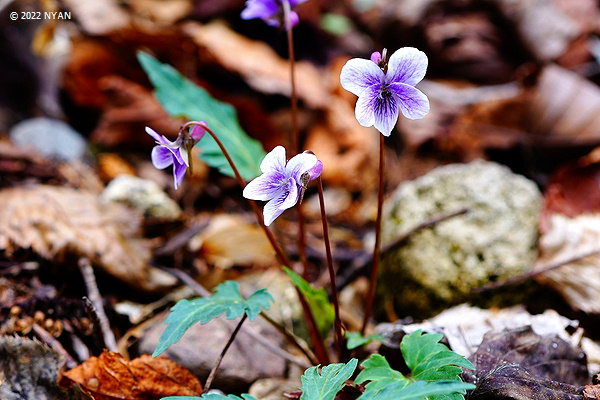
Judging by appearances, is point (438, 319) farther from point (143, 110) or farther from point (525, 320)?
point (143, 110)

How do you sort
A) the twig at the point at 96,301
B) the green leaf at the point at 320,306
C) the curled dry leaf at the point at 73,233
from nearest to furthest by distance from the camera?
the green leaf at the point at 320,306 < the twig at the point at 96,301 < the curled dry leaf at the point at 73,233

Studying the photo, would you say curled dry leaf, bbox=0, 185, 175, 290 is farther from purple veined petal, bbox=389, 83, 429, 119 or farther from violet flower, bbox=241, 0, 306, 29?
purple veined petal, bbox=389, 83, 429, 119

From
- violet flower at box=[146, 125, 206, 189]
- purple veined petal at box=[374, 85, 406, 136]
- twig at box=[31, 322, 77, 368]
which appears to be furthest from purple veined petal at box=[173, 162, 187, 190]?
twig at box=[31, 322, 77, 368]

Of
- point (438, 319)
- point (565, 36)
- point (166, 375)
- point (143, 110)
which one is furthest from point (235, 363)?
point (565, 36)

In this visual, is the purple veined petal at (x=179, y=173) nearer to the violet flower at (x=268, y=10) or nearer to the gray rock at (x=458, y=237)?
the violet flower at (x=268, y=10)

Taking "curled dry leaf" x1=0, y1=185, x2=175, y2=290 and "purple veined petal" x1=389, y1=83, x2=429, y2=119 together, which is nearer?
"purple veined petal" x1=389, y1=83, x2=429, y2=119

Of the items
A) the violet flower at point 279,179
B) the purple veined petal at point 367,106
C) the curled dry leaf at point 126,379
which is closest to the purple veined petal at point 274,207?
the violet flower at point 279,179
